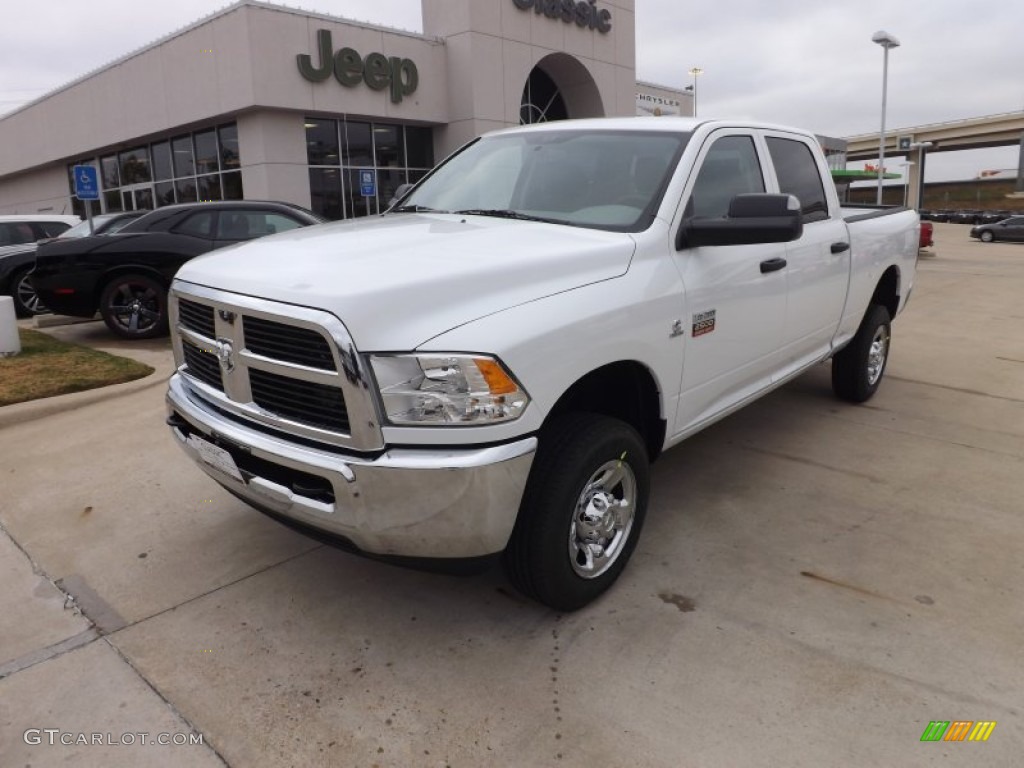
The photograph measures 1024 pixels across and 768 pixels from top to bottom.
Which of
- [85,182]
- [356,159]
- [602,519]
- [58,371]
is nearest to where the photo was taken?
[602,519]

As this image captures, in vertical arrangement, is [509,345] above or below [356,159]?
below

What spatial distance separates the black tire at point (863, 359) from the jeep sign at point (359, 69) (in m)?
18.7

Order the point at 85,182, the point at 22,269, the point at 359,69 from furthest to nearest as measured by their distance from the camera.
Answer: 1. the point at 359,69
2. the point at 85,182
3. the point at 22,269

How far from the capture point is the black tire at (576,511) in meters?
2.68

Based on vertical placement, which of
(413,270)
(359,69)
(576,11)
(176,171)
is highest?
(576,11)

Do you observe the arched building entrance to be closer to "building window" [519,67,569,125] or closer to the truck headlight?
"building window" [519,67,569,125]

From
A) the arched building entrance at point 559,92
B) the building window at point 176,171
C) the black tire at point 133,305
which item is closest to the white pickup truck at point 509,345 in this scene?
the black tire at point 133,305

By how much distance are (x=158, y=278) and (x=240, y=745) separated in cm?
752

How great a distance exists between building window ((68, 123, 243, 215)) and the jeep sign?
9.83ft

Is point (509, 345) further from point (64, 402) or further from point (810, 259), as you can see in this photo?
point (64, 402)

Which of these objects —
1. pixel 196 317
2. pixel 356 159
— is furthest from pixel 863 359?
pixel 356 159

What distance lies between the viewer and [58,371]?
692 centimetres

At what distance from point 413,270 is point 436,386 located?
46cm

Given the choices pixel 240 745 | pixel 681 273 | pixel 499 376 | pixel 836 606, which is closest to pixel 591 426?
pixel 499 376
